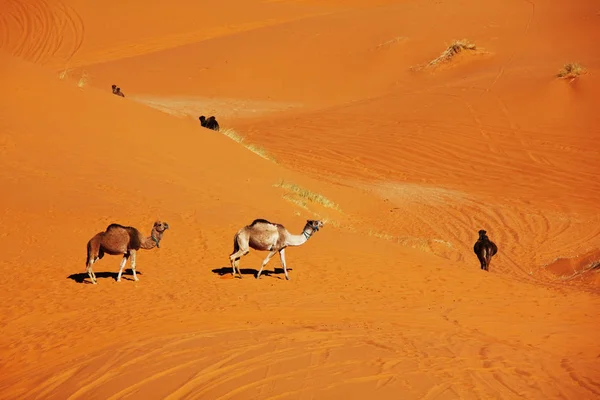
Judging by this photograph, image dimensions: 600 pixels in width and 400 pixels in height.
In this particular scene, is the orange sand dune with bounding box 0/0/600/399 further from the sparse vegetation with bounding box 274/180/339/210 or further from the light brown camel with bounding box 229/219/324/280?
the light brown camel with bounding box 229/219/324/280

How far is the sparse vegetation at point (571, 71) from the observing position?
2988cm

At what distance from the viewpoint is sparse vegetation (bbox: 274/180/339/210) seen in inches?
732

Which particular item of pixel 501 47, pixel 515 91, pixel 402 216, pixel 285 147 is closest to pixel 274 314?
pixel 402 216

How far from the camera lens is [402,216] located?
67.3 ft

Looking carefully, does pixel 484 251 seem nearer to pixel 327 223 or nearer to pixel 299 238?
pixel 327 223

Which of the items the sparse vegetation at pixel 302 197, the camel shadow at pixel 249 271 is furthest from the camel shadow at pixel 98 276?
the sparse vegetation at pixel 302 197

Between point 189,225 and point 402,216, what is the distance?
7.14 meters

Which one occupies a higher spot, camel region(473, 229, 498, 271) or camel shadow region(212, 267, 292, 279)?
camel region(473, 229, 498, 271)

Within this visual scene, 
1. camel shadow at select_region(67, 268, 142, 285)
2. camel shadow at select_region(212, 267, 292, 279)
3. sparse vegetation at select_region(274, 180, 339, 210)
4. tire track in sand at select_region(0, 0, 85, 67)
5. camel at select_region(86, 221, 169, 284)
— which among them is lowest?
camel shadow at select_region(67, 268, 142, 285)

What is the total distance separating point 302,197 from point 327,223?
165cm

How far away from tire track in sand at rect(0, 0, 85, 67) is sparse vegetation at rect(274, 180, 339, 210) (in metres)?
32.9

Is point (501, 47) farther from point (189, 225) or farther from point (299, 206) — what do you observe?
point (189, 225)

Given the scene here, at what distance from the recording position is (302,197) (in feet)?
62.7

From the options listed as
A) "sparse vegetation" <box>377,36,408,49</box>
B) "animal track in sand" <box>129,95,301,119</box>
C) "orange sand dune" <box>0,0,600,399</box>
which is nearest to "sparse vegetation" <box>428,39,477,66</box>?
"orange sand dune" <box>0,0,600,399</box>
